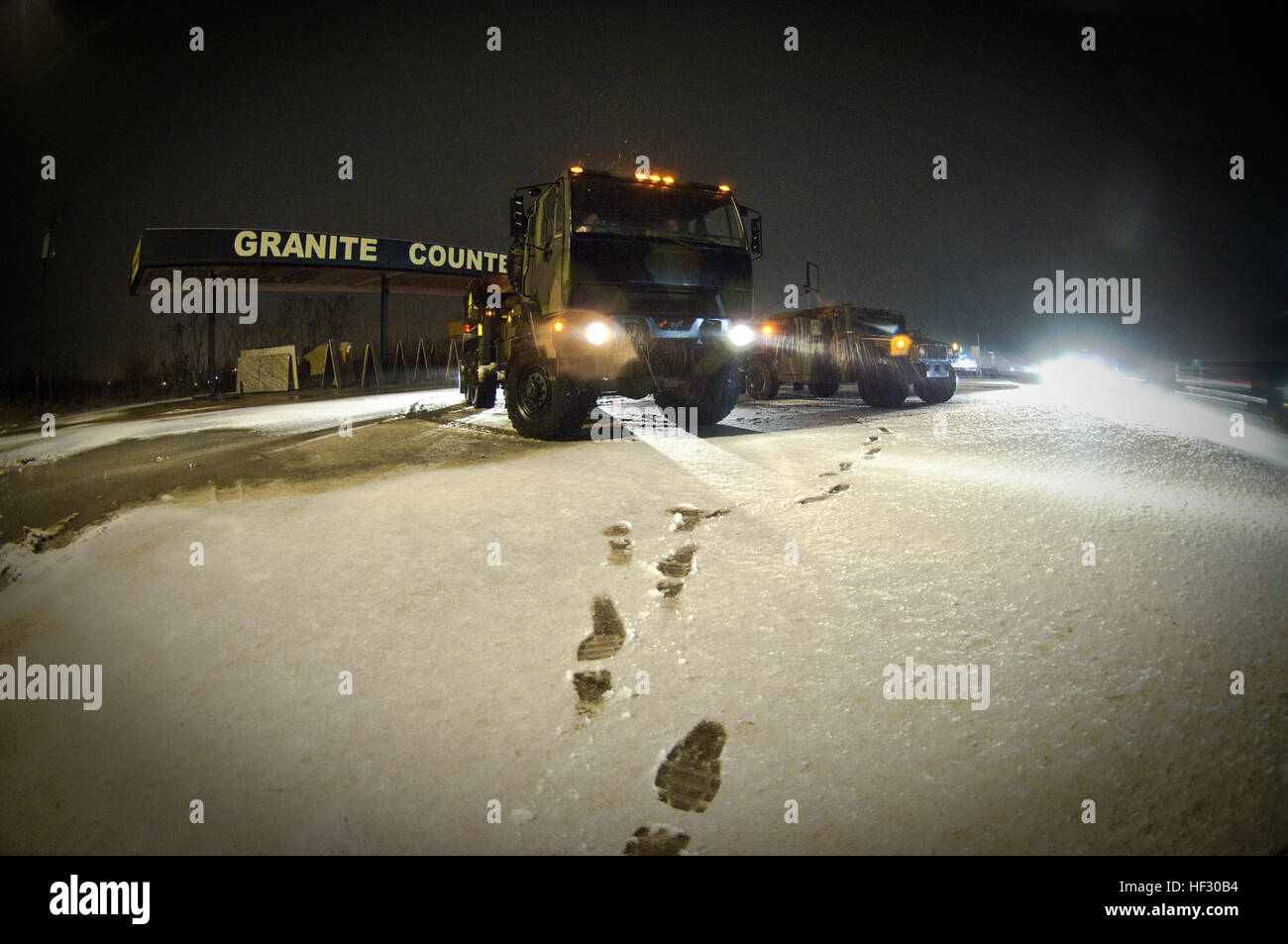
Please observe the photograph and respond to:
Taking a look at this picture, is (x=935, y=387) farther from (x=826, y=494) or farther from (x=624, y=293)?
(x=826, y=494)

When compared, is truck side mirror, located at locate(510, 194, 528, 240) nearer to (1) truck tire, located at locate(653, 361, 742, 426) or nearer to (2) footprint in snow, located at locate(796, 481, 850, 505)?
(1) truck tire, located at locate(653, 361, 742, 426)

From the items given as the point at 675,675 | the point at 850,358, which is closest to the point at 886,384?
the point at 850,358

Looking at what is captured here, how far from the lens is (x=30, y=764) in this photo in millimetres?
2512

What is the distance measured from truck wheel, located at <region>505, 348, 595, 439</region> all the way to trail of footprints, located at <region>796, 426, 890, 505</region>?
268 cm

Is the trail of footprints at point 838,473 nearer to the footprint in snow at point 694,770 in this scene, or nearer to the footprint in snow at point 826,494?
the footprint in snow at point 826,494

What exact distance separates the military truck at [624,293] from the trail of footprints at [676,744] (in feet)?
11.2

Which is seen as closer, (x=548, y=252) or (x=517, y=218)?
(x=548, y=252)

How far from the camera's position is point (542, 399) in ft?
23.8

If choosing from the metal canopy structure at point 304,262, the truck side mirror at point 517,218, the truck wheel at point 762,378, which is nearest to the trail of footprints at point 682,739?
the truck side mirror at point 517,218

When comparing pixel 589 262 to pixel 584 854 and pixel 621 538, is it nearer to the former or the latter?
pixel 621 538

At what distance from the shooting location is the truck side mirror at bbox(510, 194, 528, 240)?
740cm

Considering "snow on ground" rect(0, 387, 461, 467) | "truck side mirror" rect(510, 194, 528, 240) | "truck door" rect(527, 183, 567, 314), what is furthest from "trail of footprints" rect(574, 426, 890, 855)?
"snow on ground" rect(0, 387, 461, 467)

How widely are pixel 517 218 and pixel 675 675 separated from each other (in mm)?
6124
